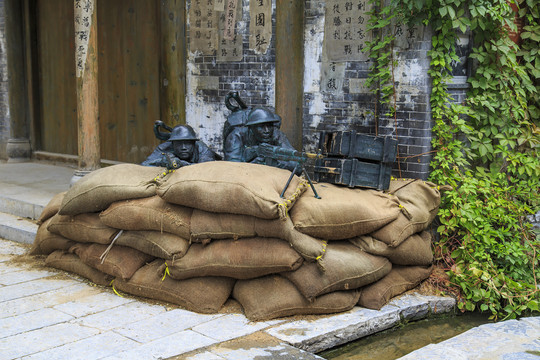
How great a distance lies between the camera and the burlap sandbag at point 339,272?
4.52 m

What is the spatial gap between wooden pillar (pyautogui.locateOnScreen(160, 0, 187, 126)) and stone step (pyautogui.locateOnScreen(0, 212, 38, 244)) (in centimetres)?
238

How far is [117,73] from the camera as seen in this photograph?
9.45 meters

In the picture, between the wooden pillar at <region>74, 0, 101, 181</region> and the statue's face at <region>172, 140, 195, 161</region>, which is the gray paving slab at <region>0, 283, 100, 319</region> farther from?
the wooden pillar at <region>74, 0, 101, 181</region>

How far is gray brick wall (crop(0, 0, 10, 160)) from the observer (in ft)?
36.2

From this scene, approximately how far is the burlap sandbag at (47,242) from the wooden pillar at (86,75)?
162 centimetres

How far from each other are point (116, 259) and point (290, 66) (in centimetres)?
323

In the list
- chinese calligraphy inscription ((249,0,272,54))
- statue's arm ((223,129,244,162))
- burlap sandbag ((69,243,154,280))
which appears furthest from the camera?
chinese calligraphy inscription ((249,0,272,54))

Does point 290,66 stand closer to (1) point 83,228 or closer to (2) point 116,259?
(1) point 83,228

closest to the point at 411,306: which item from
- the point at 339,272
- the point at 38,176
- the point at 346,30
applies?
the point at 339,272

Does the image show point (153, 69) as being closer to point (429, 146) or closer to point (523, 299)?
point (429, 146)

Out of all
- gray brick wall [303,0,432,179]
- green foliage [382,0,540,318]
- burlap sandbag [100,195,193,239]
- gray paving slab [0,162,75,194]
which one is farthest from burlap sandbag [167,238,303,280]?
gray paving slab [0,162,75,194]

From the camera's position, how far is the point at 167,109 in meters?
8.48

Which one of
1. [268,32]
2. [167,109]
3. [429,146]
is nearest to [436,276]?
[429,146]

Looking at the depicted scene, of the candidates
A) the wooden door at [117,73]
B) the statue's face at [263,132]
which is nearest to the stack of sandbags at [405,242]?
the statue's face at [263,132]
